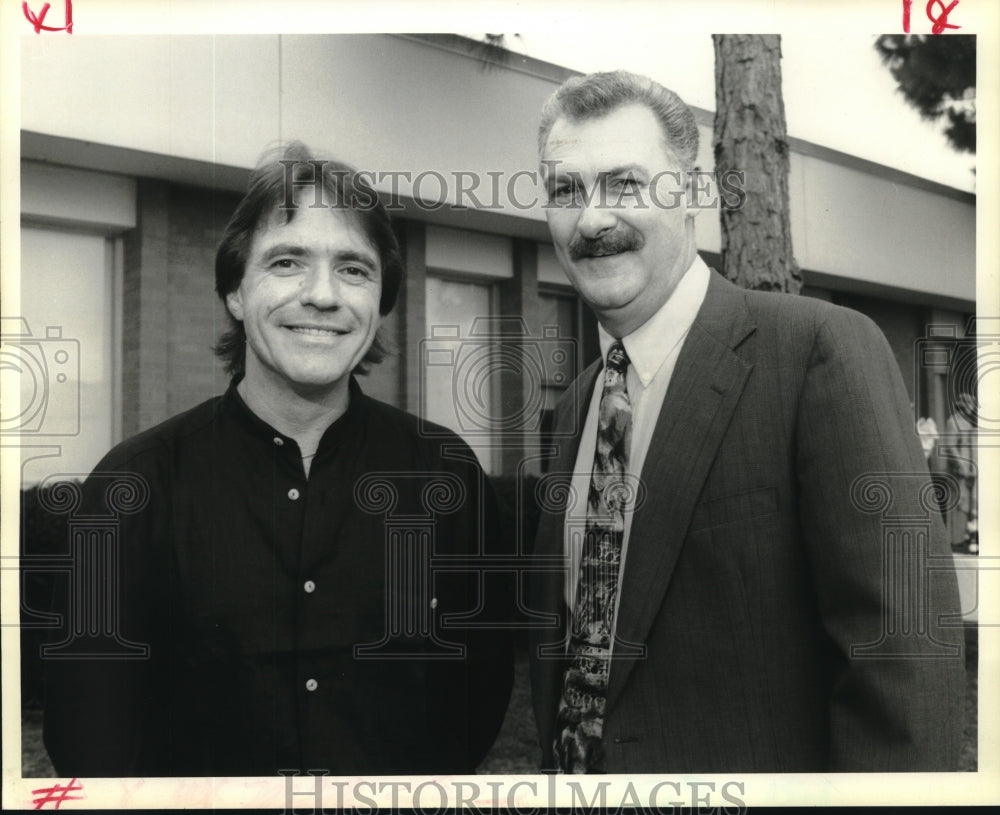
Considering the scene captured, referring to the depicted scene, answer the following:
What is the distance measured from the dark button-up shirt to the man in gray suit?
27 centimetres

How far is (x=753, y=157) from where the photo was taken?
2.73 meters

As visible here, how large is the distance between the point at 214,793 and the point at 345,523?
865 millimetres

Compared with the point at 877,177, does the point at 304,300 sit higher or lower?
lower

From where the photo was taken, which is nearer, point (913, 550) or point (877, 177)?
point (913, 550)

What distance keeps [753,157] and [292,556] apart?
5.60ft

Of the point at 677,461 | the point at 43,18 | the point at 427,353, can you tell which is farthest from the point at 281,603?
the point at 43,18

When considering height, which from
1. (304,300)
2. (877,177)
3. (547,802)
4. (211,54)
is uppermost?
(211,54)

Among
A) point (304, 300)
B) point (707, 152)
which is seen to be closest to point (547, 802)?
point (304, 300)

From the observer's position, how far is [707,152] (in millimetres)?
2691

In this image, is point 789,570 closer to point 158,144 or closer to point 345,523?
point 345,523

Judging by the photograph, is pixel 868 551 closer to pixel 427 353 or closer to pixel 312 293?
pixel 427 353

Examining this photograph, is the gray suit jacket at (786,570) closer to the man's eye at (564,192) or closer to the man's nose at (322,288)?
the man's eye at (564,192)

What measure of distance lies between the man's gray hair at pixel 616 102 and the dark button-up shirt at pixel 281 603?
938mm

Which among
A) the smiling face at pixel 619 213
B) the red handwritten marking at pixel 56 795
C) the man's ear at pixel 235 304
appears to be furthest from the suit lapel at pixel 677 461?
Result: the red handwritten marking at pixel 56 795
